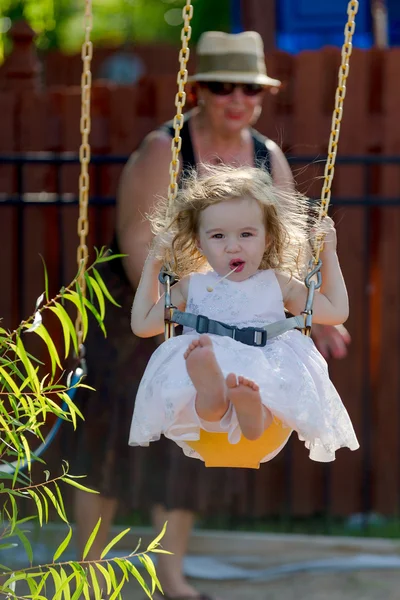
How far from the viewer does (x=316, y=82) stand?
5.05 meters

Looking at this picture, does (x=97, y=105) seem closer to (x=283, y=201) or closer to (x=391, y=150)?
(x=391, y=150)

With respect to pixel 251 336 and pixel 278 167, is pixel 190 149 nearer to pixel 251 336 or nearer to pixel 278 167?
pixel 278 167

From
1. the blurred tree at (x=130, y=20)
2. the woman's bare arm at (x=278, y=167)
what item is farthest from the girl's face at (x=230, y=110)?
the blurred tree at (x=130, y=20)

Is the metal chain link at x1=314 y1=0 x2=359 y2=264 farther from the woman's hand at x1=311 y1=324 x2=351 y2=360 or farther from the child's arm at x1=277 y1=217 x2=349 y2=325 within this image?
the woman's hand at x1=311 y1=324 x2=351 y2=360

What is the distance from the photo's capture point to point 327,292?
2570 mm

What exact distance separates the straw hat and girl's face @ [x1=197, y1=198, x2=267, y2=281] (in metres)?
1.33

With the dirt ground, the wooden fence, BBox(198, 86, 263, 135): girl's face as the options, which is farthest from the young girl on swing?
the wooden fence

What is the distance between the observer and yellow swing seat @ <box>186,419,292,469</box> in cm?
242

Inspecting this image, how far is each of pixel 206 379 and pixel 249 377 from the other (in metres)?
0.13

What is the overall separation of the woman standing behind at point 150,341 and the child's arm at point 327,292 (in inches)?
29.2

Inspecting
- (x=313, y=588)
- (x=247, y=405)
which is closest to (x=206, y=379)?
(x=247, y=405)

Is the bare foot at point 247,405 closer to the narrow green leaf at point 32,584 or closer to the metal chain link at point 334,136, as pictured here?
the metal chain link at point 334,136

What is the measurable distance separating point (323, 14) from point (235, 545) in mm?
4338

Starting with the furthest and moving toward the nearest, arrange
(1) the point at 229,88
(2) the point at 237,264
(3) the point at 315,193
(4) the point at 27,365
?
(3) the point at 315,193
(1) the point at 229,88
(2) the point at 237,264
(4) the point at 27,365
